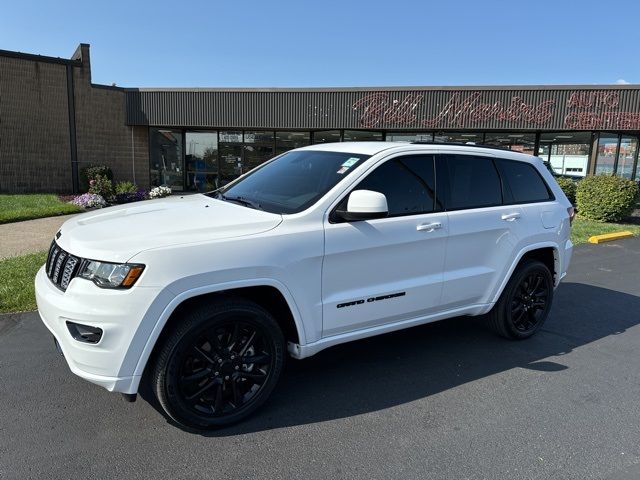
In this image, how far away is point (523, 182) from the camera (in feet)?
15.7

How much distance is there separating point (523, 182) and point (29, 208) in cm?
1250

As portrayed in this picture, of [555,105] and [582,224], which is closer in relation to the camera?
[582,224]

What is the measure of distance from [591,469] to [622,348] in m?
2.32

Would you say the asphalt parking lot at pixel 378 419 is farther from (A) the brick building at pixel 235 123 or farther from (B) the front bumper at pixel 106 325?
(A) the brick building at pixel 235 123

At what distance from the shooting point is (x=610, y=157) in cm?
1958

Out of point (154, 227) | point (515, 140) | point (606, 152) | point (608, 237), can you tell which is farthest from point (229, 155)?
point (154, 227)

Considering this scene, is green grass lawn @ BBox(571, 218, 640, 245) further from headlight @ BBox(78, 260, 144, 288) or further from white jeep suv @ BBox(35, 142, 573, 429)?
headlight @ BBox(78, 260, 144, 288)

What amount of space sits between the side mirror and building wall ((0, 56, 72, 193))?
18013 mm

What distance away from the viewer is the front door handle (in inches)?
148

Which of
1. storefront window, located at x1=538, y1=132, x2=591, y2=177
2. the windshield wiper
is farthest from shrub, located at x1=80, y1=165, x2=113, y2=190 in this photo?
storefront window, located at x1=538, y1=132, x2=591, y2=177

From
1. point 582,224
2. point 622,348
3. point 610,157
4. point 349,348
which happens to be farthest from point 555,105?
point 349,348

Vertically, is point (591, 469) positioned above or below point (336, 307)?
below

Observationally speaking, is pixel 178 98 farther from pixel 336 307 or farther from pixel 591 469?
pixel 591 469

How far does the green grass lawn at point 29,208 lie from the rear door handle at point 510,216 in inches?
425
